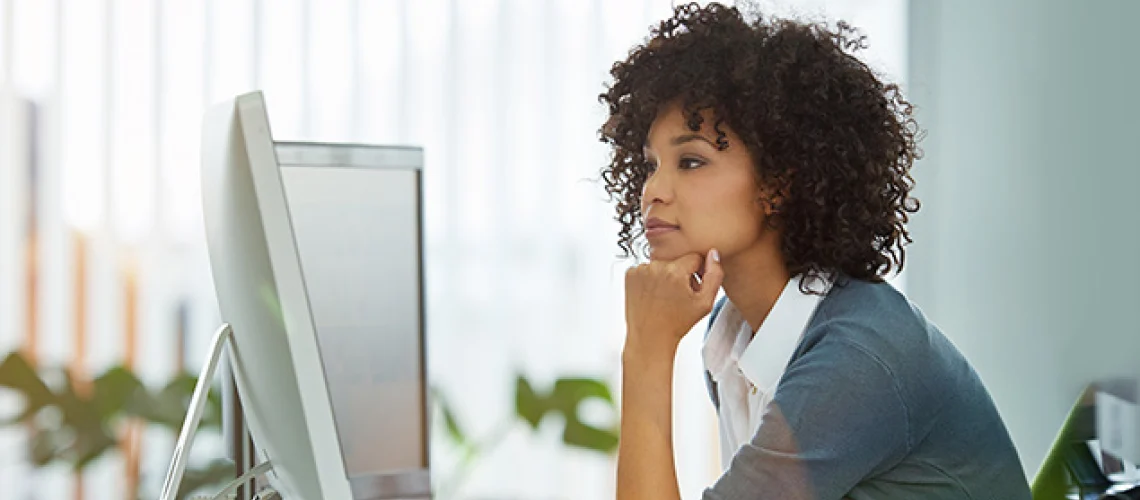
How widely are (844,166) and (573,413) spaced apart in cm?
144

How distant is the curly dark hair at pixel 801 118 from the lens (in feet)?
3.84

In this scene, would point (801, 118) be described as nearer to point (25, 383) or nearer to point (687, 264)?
point (687, 264)

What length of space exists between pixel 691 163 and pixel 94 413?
5.69ft

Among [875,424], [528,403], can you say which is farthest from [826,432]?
[528,403]

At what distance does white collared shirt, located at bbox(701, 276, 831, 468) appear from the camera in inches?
44.8

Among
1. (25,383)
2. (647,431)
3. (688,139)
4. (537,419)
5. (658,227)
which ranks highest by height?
(688,139)

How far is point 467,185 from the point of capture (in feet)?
8.03

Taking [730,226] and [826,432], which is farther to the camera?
[730,226]

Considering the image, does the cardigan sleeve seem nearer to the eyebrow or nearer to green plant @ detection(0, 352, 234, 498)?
the eyebrow

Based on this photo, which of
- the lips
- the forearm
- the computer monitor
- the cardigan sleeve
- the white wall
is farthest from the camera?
the computer monitor

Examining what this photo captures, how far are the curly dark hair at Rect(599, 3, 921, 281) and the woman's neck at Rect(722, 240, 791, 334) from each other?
0.02m

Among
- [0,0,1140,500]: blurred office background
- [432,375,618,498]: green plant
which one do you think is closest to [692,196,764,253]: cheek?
[0,0,1140,500]: blurred office background

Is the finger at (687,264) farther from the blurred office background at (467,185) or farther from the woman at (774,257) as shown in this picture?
the blurred office background at (467,185)

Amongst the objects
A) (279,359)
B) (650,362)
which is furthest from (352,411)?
(279,359)
